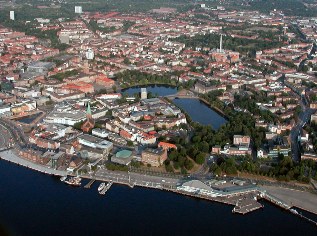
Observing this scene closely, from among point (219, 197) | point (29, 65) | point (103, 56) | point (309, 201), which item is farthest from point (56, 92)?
point (309, 201)

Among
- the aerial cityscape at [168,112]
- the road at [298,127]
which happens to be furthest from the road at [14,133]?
the road at [298,127]

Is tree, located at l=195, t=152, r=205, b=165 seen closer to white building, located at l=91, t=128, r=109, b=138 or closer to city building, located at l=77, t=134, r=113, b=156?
city building, located at l=77, t=134, r=113, b=156

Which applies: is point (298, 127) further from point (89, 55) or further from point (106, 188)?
point (89, 55)

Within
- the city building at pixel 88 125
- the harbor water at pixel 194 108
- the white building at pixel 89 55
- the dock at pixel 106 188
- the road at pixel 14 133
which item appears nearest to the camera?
the dock at pixel 106 188

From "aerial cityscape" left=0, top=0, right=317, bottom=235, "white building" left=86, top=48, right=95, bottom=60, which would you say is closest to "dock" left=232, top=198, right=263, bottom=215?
"aerial cityscape" left=0, top=0, right=317, bottom=235

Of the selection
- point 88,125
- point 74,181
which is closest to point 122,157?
point 74,181

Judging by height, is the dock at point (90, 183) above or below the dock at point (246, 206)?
below

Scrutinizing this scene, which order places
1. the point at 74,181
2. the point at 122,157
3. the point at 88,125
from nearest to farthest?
the point at 74,181 → the point at 122,157 → the point at 88,125

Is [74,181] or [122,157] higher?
[122,157]

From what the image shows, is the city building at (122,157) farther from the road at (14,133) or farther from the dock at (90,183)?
the road at (14,133)

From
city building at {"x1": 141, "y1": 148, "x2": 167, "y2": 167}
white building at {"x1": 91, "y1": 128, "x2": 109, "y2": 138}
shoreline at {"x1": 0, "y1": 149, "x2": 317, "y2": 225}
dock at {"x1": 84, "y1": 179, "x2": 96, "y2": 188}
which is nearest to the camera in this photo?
shoreline at {"x1": 0, "y1": 149, "x2": 317, "y2": 225}

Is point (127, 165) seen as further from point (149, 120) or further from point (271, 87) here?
point (271, 87)
